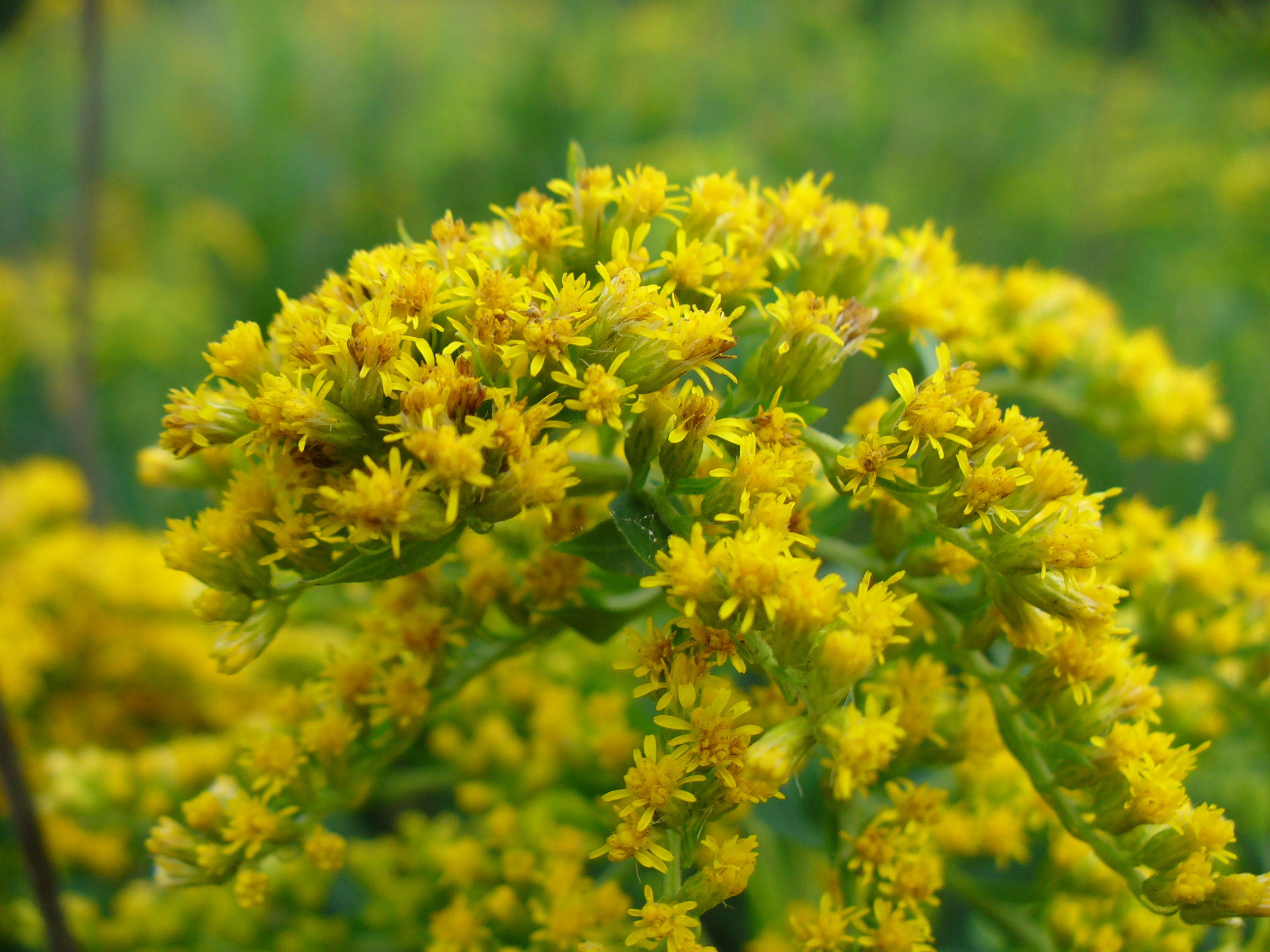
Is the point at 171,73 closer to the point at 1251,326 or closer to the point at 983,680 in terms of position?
the point at 1251,326

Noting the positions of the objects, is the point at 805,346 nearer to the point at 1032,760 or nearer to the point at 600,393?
the point at 600,393

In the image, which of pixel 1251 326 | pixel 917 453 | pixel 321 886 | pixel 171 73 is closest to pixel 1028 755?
pixel 917 453

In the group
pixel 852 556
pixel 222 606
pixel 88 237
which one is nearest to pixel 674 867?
pixel 852 556

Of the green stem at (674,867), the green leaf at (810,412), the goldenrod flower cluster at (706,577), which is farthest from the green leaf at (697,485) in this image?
the green stem at (674,867)

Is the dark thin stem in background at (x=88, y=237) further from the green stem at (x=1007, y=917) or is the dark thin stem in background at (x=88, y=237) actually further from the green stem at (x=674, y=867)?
the green stem at (x=1007, y=917)

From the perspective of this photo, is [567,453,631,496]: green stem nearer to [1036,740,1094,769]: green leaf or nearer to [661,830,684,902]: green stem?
[661,830,684,902]: green stem

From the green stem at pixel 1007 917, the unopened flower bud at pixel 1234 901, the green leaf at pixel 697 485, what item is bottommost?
the green stem at pixel 1007 917

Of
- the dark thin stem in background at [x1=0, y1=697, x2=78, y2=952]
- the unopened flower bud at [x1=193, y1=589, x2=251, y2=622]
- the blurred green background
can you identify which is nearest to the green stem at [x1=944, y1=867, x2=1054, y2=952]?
the unopened flower bud at [x1=193, y1=589, x2=251, y2=622]
